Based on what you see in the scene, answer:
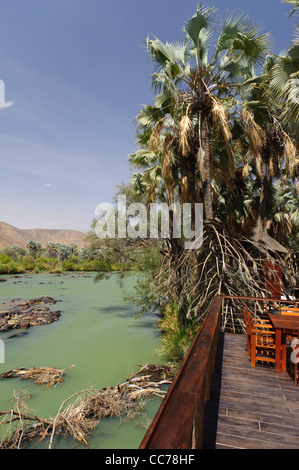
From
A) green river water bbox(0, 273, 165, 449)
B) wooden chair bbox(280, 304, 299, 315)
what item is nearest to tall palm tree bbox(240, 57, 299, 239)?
wooden chair bbox(280, 304, 299, 315)

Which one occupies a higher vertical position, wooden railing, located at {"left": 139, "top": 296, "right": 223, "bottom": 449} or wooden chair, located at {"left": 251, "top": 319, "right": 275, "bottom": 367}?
wooden railing, located at {"left": 139, "top": 296, "right": 223, "bottom": 449}

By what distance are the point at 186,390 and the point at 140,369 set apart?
963cm

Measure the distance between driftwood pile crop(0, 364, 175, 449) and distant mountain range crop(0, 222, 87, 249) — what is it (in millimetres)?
109092

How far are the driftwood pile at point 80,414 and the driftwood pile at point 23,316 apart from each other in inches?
397

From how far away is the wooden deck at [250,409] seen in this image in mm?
2621

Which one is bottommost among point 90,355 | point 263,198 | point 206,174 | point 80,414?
point 90,355

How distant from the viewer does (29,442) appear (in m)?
6.56

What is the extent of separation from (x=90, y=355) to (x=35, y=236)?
144m

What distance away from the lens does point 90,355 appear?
40.1 feet

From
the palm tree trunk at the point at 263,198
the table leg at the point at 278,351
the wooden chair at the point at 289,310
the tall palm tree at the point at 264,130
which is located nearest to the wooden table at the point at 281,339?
the table leg at the point at 278,351

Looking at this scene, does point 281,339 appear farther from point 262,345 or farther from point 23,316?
point 23,316

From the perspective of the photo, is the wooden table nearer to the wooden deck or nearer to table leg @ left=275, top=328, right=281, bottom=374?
table leg @ left=275, top=328, right=281, bottom=374

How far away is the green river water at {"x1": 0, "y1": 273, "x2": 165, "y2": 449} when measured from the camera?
720cm

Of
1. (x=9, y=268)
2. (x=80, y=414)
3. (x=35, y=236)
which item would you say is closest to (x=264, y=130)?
(x=80, y=414)
